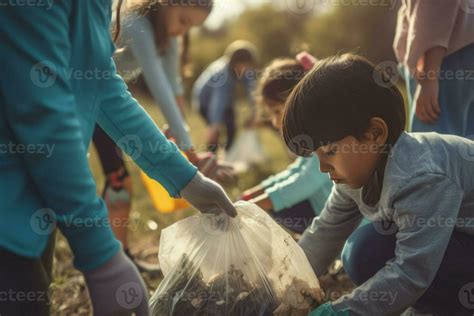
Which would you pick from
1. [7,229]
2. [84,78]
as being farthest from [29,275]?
[84,78]

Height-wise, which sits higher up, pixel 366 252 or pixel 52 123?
pixel 52 123

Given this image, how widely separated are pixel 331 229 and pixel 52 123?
1.24 m

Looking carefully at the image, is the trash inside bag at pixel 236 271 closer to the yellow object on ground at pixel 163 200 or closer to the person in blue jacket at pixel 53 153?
the person in blue jacket at pixel 53 153

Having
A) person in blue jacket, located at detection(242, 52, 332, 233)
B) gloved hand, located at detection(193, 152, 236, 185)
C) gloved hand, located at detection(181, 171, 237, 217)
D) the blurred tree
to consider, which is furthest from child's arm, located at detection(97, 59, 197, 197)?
the blurred tree

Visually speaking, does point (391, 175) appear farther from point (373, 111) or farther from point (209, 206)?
point (209, 206)

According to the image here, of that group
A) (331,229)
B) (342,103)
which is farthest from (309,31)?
(342,103)

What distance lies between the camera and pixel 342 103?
5.61 ft

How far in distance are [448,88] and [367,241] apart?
79 cm

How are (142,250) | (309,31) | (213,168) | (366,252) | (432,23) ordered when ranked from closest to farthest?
(366,252) < (432,23) < (213,168) < (142,250) < (309,31)

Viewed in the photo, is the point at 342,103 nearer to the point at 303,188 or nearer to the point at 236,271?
the point at 236,271

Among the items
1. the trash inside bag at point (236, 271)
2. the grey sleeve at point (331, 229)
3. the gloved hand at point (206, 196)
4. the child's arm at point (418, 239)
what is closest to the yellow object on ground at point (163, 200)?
the grey sleeve at point (331, 229)

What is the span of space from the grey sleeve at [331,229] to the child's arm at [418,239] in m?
0.39

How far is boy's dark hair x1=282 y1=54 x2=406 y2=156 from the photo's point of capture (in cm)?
171

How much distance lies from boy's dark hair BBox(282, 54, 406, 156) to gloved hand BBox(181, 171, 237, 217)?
0.27 m
